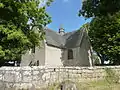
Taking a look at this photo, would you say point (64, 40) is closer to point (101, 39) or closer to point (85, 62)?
point (85, 62)

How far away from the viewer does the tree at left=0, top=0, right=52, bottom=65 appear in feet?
69.1

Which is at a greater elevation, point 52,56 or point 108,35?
point 108,35

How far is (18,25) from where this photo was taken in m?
22.9

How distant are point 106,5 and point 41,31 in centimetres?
1207

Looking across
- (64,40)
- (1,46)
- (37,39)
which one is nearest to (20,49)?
(1,46)

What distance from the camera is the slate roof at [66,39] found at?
34.5 m

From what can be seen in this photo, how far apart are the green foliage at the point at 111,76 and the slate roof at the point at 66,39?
18.1 m

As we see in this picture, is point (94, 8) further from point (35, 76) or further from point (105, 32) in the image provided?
point (35, 76)

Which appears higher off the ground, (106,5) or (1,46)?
(106,5)

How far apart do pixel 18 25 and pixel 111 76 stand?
1204 centimetres

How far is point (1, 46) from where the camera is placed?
68.7 ft

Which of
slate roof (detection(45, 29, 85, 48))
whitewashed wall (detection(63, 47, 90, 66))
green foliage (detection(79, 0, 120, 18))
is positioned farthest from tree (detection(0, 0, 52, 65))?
whitewashed wall (detection(63, 47, 90, 66))

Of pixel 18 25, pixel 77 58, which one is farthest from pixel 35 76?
pixel 77 58

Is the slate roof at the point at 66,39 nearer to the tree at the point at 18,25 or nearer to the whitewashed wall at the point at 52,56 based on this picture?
the whitewashed wall at the point at 52,56
